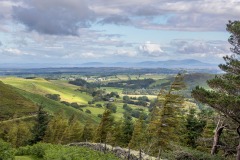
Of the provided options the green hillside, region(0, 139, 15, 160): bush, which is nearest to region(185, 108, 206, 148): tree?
region(0, 139, 15, 160): bush

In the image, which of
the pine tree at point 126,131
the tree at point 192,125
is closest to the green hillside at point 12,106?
the pine tree at point 126,131

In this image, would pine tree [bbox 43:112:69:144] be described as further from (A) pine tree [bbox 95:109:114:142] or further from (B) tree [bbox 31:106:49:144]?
(A) pine tree [bbox 95:109:114:142]

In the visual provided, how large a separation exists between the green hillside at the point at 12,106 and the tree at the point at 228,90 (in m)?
117

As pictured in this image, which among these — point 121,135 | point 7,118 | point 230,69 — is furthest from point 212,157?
point 7,118

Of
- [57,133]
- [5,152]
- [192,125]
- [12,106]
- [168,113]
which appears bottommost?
[12,106]

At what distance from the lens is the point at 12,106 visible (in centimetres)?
16400

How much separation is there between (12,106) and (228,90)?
482ft

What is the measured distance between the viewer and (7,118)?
138 metres

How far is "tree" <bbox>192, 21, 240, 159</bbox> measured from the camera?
2886 cm

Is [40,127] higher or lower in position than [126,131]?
lower

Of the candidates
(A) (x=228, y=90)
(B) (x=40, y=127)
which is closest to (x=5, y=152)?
(A) (x=228, y=90)

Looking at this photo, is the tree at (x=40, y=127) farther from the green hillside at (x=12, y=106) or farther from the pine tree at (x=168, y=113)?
the pine tree at (x=168, y=113)

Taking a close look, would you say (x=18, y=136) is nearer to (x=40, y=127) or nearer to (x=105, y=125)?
(x=40, y=127)

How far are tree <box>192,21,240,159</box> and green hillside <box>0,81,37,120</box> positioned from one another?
117 metres
